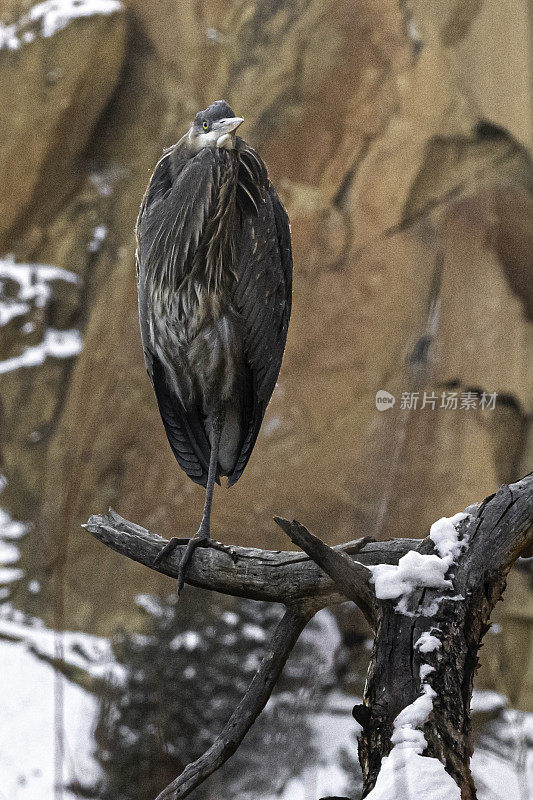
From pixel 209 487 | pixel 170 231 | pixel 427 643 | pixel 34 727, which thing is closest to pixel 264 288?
pixel 170 231

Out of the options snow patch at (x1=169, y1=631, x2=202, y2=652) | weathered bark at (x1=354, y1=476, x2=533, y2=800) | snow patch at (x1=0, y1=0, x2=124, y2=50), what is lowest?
snow patch at (x1=169, y1=631, x2=202, y2=652)

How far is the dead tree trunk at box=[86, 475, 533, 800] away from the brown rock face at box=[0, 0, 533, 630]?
2767 millimetres

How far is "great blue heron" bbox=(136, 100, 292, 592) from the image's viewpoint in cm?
172

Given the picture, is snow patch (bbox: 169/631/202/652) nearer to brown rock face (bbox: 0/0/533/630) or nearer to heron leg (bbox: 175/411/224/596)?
brown rock face (bbox: 0/0/533/630)

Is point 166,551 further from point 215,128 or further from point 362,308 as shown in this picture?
point 362,308

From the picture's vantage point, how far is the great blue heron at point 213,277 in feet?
5.64

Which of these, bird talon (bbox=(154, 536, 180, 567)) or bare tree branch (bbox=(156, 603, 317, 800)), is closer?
bare tree branch (bbox=(156, 603, 317, 800))

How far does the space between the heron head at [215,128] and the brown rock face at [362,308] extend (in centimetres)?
267

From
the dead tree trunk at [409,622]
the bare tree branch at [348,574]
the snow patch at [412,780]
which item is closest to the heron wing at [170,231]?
the dead tree trunk at [409,622]

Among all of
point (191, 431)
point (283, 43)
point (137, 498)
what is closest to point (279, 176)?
point (283, 43)

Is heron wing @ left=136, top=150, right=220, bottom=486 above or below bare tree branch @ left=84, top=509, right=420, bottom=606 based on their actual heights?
above

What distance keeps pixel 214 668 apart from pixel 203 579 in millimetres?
2227

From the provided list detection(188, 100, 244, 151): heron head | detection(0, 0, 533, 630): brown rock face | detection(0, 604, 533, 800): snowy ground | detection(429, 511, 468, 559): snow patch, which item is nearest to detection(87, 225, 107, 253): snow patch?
detection(0, 0, 533, 630): brown rock face

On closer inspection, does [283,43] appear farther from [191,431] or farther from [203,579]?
[203,579]
